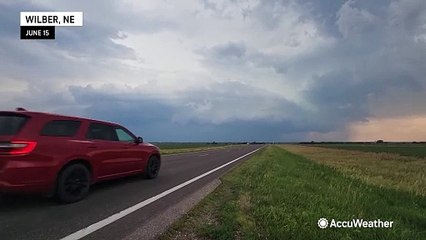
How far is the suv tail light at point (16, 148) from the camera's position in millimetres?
6736

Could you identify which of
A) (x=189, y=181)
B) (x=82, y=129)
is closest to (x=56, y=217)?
(x=82, y=129)

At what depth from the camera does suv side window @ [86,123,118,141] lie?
29.2ft

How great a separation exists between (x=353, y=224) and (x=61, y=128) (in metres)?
5.93

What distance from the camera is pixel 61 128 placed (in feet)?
25.9

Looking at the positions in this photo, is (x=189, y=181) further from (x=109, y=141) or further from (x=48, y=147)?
(x=48, y=147)

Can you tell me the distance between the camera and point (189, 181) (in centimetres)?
1180

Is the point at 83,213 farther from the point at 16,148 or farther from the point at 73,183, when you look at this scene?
the point at 16,148

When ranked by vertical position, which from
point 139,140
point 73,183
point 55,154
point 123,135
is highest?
point 123,135


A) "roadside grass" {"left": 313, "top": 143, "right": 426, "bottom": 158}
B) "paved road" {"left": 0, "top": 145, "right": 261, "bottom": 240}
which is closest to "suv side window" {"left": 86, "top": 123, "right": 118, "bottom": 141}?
"paved road" {"left": 0, "top": 145, "right": 261, "bottom": 240}

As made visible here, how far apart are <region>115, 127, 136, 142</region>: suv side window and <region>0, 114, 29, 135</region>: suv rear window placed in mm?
3178

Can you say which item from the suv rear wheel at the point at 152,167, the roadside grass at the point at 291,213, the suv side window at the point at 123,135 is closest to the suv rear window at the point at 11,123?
the suv side window at the point at 123,135

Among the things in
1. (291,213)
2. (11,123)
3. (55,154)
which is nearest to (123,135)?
(55,154)

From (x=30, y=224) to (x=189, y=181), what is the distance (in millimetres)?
6200

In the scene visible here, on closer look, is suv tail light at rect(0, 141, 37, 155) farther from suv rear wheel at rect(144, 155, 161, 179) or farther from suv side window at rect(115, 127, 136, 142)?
suv rear wheel at rect(144, 155, 161, 179)
